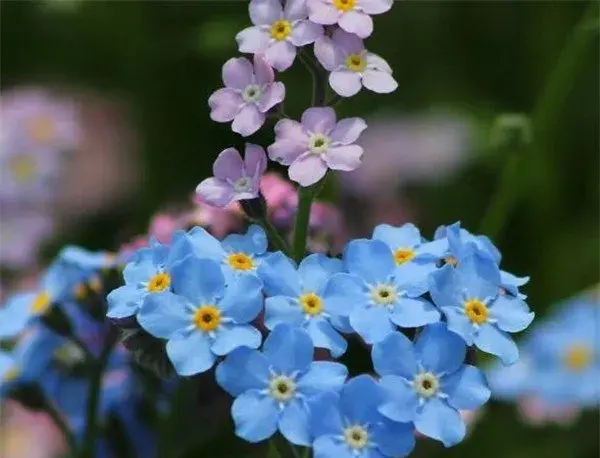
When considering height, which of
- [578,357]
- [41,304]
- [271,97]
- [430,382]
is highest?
[271,97]

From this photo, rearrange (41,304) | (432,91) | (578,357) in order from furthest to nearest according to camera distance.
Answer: (432,91)
(578,357)
(41,304)

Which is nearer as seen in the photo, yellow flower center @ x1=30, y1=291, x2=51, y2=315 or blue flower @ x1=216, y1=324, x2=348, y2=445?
blue flower @ x1=216, y1=324, x2=348, y2=445

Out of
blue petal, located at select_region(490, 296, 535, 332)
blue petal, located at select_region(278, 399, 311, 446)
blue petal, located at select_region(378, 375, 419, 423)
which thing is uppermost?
blue petal, located at select_region(490, 296, 535, 332)

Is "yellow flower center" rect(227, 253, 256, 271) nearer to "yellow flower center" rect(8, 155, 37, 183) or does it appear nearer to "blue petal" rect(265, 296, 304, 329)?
"blue petal" rect(265, 296, 304, 329)

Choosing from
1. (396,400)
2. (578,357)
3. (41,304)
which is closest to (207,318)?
(396,400)

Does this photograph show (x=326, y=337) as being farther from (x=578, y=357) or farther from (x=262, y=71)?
(x=578, y=357)

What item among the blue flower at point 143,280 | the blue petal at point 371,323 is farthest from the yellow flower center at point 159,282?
the blue petal at point 371,323

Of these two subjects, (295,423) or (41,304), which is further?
(41,304)

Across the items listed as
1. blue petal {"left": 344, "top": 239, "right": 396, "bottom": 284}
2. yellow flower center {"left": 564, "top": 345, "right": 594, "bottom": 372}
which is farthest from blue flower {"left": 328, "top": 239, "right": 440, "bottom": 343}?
yellow flower center {"left": 564, "top": 345, "right": 594, "bottom": 372}
